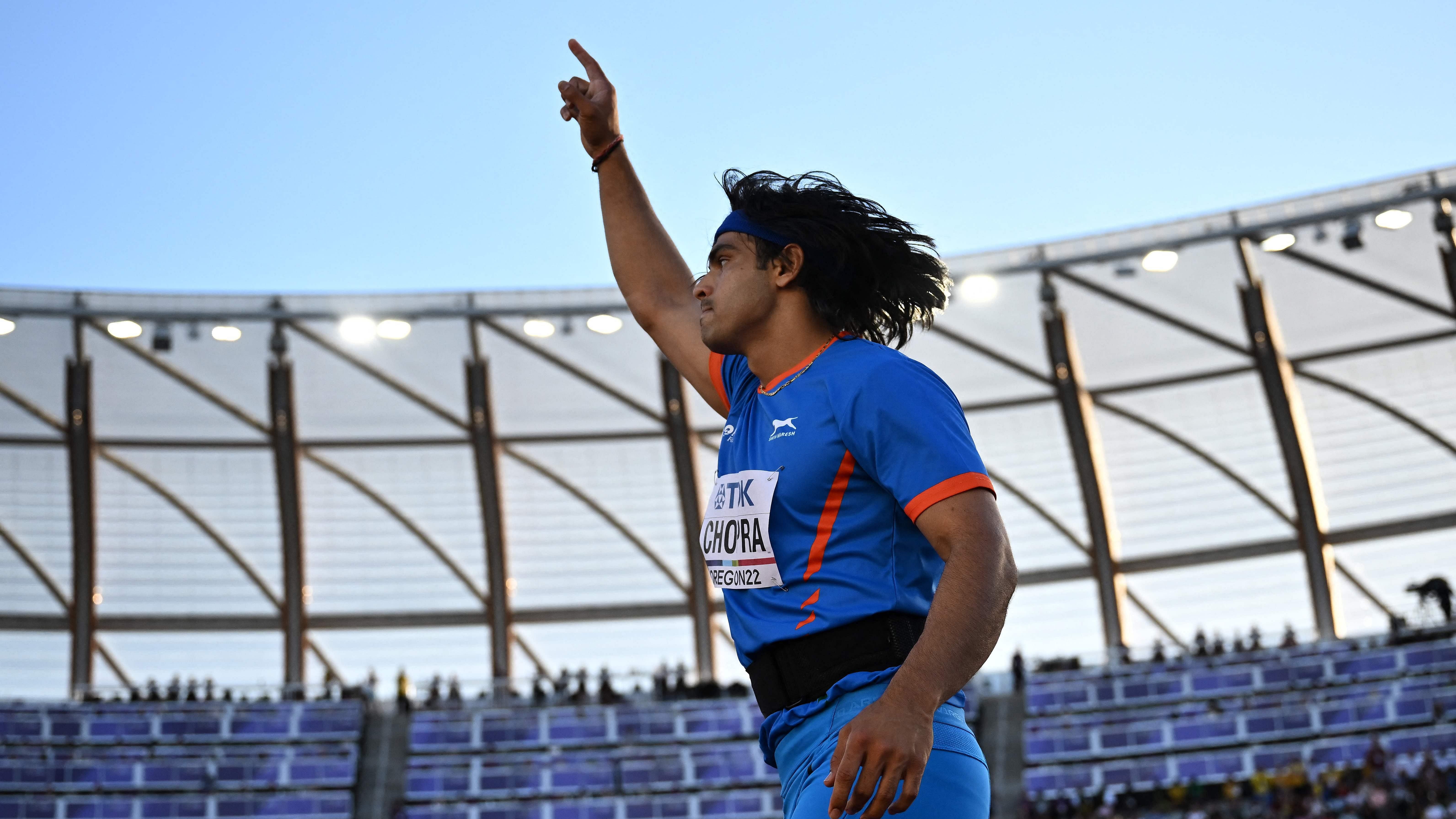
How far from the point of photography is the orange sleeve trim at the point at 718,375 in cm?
318

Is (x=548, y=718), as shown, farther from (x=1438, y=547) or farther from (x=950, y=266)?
(x=1438, y=547)

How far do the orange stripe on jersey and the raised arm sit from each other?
2.96 ft

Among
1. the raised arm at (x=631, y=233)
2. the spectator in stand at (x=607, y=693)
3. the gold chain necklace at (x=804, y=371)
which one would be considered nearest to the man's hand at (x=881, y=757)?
the gold chain necklace at (x=804, y=371)

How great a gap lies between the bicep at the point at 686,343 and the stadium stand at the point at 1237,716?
76.1 ft

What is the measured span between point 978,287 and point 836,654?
2621cm

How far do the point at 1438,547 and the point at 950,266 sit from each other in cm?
1311

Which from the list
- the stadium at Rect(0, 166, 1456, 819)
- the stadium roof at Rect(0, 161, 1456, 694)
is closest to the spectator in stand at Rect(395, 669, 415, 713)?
the stadium at Rect(0, 166, 1456, 819)

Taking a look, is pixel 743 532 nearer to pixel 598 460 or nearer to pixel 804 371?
pixel 804 371

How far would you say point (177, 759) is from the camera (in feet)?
86.5

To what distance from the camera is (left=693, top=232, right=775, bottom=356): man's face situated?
2854 mm

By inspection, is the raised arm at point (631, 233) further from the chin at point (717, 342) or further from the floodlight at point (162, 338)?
the floodlight at point (162, 338)

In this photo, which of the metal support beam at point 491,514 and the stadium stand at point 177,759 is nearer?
the stadium stand at point 177,759

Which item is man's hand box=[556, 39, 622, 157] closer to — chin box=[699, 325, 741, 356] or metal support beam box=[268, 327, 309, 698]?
chin box=[699, 325, 741, 356]

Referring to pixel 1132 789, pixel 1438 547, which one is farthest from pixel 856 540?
pixel 1438 547
